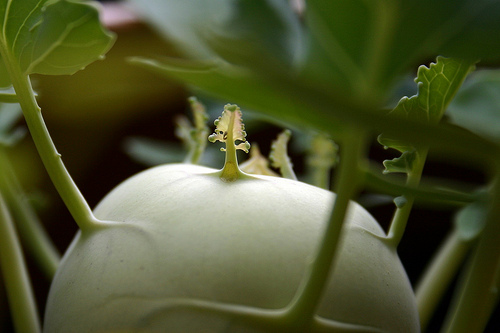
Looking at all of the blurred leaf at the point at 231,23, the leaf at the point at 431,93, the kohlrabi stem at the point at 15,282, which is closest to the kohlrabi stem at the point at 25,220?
the kohlrabi stem at the point at 15,282

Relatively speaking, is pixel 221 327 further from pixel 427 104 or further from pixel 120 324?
pixel 427 104

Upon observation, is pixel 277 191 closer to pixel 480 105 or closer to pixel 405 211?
pixel 405 211

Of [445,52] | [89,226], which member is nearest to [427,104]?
[445,52]

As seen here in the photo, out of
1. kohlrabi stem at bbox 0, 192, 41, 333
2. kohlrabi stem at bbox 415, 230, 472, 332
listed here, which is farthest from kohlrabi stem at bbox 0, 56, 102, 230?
kohlrabi stem at bbox 415, 230, 472, 332

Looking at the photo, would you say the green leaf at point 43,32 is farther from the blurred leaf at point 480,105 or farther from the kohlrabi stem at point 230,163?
the blurred leaf at point 480,105

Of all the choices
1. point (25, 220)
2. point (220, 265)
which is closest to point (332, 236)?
point (220, 265)
